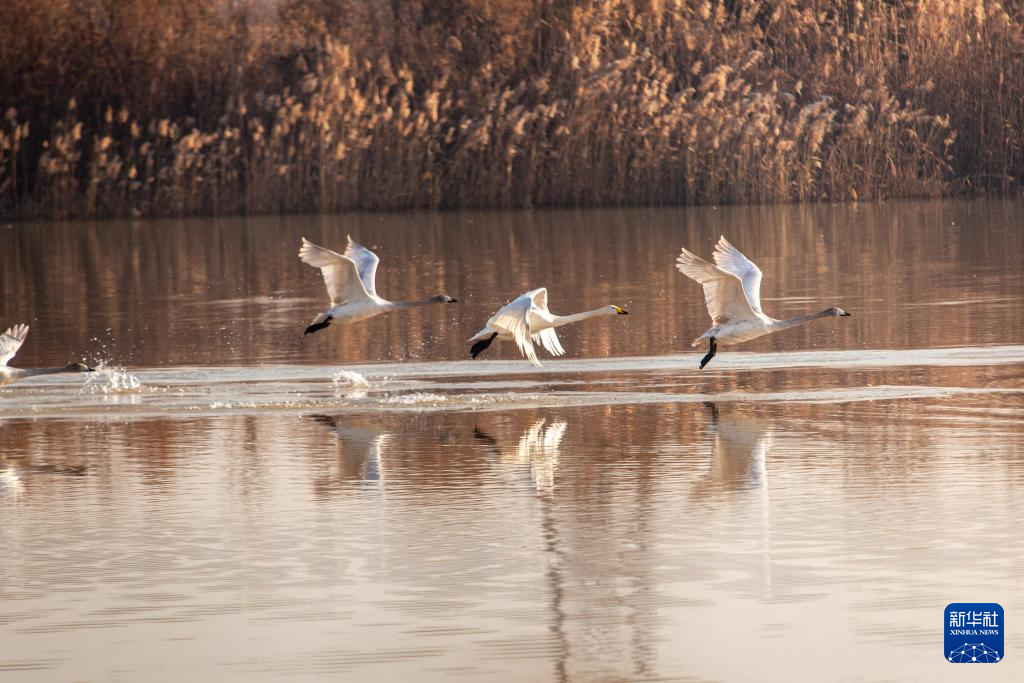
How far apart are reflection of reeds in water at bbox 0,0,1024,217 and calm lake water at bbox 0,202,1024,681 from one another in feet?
34.8

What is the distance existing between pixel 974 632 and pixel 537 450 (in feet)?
12.6

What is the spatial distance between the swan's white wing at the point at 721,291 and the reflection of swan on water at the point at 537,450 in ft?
5.66

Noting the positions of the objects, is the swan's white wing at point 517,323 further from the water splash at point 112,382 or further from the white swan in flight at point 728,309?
the water splash at point 112,382

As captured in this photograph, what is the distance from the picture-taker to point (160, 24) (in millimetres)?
29344

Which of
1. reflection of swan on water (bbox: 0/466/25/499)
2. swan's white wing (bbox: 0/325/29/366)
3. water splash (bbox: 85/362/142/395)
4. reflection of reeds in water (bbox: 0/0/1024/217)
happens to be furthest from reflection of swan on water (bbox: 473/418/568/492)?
reflection of reeds in water (bbox: 0/0/1024/217)

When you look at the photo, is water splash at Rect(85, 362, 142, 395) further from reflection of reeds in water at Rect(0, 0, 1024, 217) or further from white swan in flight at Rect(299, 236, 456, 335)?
reflection of reeds in water at Rect(0, 0, 1024, 217)

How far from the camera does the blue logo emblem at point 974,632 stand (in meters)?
5.93

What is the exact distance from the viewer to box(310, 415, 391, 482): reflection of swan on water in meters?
9.18

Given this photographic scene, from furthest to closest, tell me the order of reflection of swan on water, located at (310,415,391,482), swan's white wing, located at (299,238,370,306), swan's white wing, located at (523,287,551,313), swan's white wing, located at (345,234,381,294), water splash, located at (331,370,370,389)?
swan's white wing, located at (345,234,381,294), swan's white wing, located at (299,238,370,306), water splash, located at (331,370,370,389), swan's white wing, located at (523,287,551,313), reflection of swan on water, located at (310,415,391,482)

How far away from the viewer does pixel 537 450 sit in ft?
31.9

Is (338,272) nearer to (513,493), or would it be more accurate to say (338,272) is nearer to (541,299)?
(541,299)

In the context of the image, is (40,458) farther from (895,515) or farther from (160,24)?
(160,24)

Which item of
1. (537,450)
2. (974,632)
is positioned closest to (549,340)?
(537,450)

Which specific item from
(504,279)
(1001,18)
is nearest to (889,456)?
(504,279)
